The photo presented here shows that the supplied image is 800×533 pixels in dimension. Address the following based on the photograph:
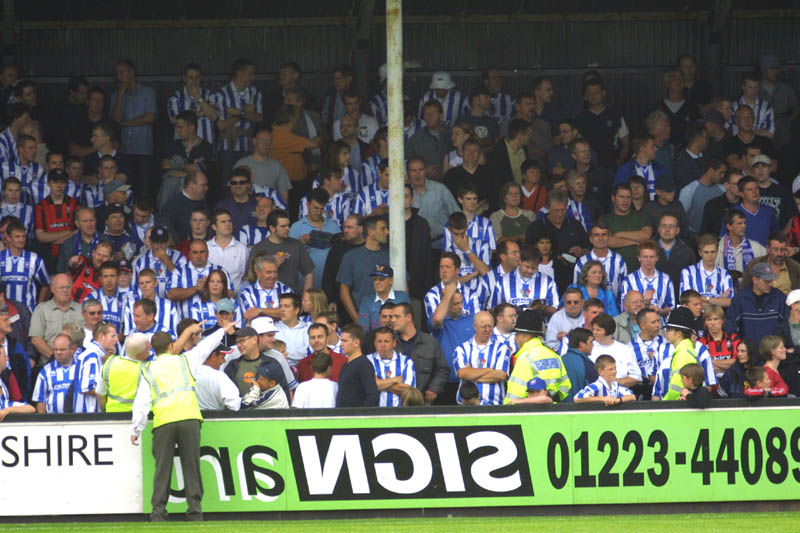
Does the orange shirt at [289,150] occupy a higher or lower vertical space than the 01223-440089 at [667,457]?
higher

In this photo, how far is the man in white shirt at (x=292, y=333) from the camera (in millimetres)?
12414

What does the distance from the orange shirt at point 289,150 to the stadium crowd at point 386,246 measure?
0.09ft

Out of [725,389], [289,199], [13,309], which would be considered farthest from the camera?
[289,199]

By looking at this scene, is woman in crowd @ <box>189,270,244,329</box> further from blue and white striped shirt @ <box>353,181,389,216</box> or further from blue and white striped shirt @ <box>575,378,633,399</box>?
blue and white striped shirt @ <box>575,378,633,399</box>

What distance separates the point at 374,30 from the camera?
17.5m

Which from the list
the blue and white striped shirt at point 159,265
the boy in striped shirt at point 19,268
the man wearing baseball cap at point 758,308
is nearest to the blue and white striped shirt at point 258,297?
the blue and white striped shirt at point 159,265

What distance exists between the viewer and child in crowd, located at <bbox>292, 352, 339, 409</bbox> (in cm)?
1117

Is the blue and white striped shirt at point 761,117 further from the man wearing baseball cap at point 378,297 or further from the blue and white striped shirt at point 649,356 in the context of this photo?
the man wearing baseball cap at point 378,297


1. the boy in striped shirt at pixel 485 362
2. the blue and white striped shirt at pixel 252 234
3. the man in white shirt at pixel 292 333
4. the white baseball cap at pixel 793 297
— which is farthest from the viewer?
the blue and white striped shirt at pixel 252 234

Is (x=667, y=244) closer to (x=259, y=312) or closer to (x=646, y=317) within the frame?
(x=646, y=317)

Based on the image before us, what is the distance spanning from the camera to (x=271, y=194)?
48.3 ft

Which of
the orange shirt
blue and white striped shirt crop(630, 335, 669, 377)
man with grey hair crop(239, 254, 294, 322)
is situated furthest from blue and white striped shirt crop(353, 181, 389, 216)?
blue and white striped shirt crop(630, 335, 669, 377)

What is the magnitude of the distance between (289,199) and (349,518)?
18.0 ft

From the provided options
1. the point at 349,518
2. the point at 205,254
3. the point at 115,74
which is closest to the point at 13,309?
the point at 205,254
